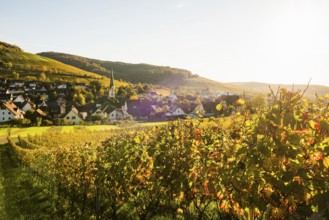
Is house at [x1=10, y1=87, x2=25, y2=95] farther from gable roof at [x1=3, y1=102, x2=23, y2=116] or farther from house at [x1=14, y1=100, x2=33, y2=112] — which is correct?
gable roof at [x1=3, y1=102, x2=23, y2=116]

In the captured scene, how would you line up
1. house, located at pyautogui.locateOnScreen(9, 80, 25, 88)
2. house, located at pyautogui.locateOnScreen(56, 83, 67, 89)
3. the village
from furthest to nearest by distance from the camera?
house, located at pyautogui.locateOnScreen(56, 83, 67, 89) < house, located at pyautogui.locateOnScreen(9, 80, 25, 88) < the village

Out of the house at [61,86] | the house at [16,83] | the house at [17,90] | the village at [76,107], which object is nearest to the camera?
the village at [76,107]

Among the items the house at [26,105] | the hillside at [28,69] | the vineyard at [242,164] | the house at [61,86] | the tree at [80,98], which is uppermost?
the vineyard at [242,164]

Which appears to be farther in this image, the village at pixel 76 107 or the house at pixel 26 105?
the house at pixel 26 105

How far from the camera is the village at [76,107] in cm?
8331

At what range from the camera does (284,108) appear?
4.40 meters

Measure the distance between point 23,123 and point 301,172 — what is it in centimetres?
8047

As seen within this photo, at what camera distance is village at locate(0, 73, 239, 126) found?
83.3m

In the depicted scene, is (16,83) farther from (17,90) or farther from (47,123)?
(47,123)

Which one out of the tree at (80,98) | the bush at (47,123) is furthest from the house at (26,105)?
the bush at (47,123)

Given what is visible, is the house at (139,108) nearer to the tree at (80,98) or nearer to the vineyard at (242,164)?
the tree at (80,98)

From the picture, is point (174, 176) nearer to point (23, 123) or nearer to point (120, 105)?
point (23, 123)

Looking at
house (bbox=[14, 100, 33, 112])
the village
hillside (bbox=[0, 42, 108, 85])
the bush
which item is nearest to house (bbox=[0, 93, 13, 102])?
the village

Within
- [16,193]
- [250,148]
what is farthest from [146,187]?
[16,193]
